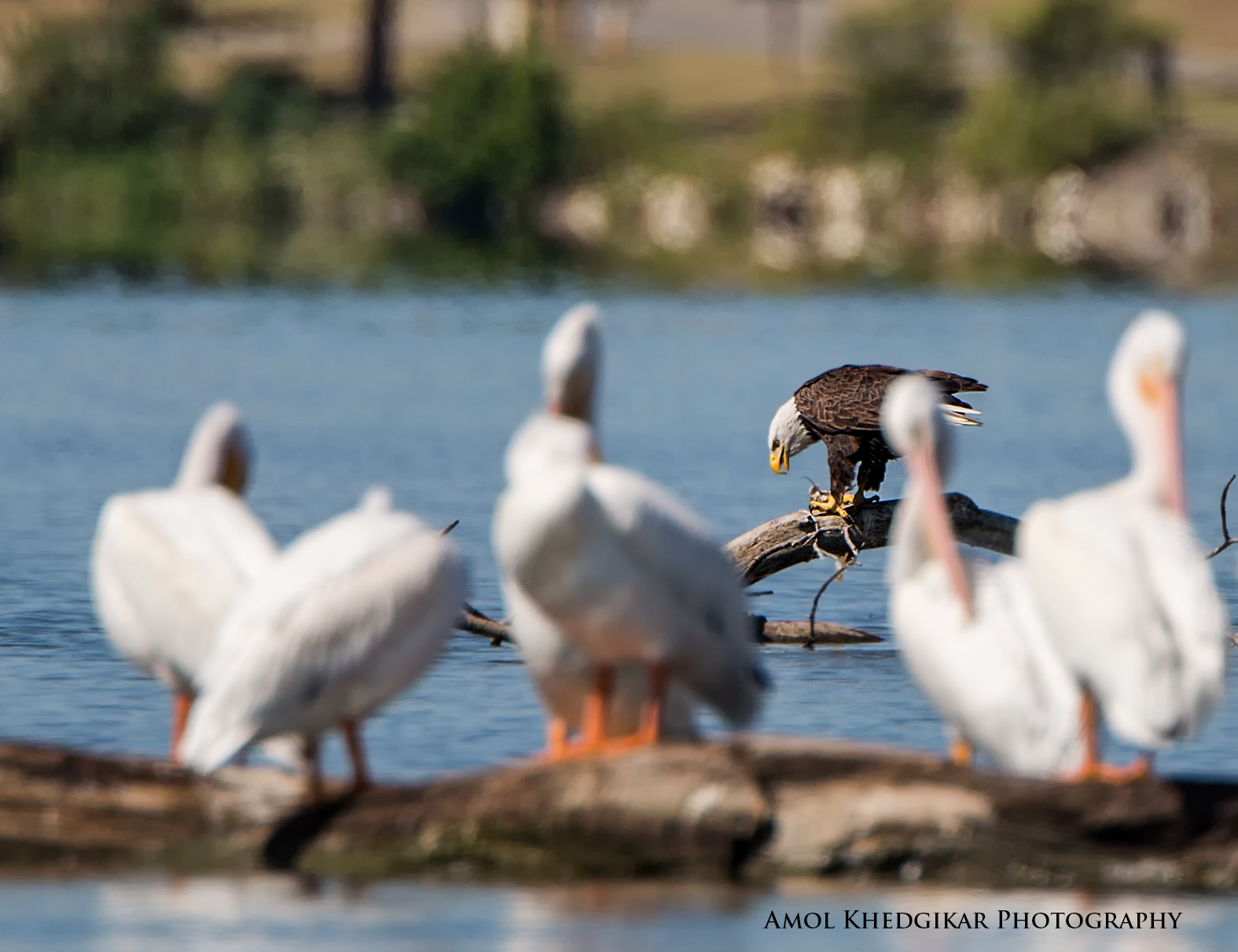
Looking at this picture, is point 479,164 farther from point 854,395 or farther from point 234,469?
point 234,469

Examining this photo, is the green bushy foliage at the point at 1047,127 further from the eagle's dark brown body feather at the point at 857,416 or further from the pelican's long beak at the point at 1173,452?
the pelican's long beak at the point at 1173,452

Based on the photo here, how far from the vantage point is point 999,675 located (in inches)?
251

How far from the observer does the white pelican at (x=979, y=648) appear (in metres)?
6.39

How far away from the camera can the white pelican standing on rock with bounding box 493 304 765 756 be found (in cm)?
619

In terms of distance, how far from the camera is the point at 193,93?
271 ft

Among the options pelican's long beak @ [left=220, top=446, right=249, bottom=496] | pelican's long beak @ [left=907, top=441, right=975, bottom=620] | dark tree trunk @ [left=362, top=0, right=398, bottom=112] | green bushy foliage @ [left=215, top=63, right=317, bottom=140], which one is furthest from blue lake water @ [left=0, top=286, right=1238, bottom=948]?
dark tree trunk @ [left=362, top=0, right=398, bottom=112]

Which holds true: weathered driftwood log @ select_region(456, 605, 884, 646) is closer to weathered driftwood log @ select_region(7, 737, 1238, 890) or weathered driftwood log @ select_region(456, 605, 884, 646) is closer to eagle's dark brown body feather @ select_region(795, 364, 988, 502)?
eagle's dark brown body feather @ select_region(795, 364, 988, 502)

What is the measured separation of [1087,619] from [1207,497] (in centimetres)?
1170

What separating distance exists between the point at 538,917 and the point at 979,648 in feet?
4.77

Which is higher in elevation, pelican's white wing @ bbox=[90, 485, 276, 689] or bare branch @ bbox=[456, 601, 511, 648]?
pelican's white wing @ bbox=[90, 485, 276, 689]

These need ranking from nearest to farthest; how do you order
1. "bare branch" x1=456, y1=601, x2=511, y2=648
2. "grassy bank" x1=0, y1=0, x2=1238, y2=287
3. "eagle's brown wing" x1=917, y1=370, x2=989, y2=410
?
"bare branch" x1=456, y1=601, x2=511, y2=648, "eagle's brown wing" x1=917, y1=370, x2=989, y2=410, "grassy bank" x1=0, y1=0, x2=1238, y2=287

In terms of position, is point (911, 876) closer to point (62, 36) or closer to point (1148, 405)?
point (1148, 405)

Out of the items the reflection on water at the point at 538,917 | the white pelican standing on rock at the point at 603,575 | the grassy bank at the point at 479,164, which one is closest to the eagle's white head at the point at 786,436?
the white pelican standing on rock at the point at 603,575

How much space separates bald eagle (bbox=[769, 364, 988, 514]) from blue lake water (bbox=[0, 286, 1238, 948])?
71cm
